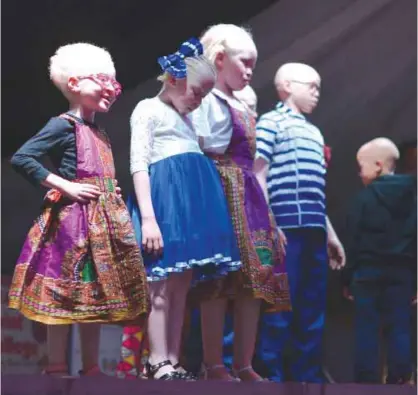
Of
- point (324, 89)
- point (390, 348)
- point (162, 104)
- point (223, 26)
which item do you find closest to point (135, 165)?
point (162, 104)

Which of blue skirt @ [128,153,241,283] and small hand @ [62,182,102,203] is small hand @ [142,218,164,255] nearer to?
blue skirt @ [128,153,241,283]

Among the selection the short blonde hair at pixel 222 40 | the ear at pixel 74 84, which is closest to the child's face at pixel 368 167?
the short blonde hair at pixel 222 40

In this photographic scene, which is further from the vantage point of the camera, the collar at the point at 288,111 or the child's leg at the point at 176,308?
the collar at the point at 288,111

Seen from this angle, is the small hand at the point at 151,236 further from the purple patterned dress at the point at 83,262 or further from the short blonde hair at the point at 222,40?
the short blonde hair at the point at 222,40

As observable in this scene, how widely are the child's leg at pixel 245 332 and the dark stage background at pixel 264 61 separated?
949mm

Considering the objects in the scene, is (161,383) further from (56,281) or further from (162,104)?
(162,104)

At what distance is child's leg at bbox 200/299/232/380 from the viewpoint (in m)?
3.50

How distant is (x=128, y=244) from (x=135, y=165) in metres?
0.27

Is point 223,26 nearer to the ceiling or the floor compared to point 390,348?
nearer to the ceiling

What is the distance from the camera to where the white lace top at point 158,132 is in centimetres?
343

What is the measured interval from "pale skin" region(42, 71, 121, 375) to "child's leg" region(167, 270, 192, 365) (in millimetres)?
232

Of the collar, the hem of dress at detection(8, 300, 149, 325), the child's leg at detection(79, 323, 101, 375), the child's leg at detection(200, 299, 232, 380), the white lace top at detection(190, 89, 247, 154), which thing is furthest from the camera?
the collar

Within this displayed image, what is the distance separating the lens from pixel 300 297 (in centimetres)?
436

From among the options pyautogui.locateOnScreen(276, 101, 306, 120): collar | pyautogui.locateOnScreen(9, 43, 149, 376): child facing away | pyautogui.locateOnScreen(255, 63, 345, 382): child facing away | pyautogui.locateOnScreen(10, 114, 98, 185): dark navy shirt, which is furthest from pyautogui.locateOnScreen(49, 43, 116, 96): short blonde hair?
pyautogui.locateOnScreen(276, 101, 306, 120): collar
